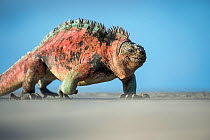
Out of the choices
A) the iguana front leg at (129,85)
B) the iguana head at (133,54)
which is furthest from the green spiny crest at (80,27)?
the iguana front leg at (129,85)

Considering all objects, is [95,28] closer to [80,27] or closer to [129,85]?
[80,27]

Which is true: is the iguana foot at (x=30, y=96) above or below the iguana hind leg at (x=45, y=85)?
below

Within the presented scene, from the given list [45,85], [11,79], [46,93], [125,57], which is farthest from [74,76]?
[11,79]

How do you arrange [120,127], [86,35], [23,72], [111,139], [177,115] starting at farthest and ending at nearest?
[23,72], [86,35], [177,115], [120,127], [111,139]

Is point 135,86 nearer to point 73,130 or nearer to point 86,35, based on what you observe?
point 86,35

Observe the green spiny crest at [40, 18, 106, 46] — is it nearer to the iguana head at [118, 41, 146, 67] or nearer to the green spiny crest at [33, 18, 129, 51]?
the green spiny crest at [33, 18, 129, 51]

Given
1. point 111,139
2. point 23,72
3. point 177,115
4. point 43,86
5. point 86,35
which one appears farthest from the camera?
point 43,86

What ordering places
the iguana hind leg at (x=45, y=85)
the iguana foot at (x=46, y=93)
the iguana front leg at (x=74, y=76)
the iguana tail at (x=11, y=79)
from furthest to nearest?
1. the iguana foot at (x=46, y=93)
2. the iguana hind leg at (x=45, y=85)
3. the iguana tail at (x=11, y=79)
4. the iguana front leg at (x=74, y=76)

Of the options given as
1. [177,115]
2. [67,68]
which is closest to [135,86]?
[67,68]

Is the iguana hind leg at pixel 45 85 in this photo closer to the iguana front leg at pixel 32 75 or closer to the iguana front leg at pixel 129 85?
the iguana front leg at pixel 32 75
